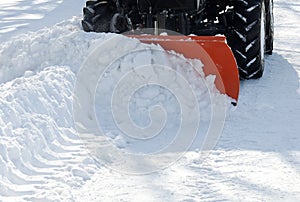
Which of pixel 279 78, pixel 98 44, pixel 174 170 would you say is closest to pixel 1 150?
pixel 174 170

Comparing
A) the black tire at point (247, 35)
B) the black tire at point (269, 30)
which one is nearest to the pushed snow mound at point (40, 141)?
the black tire at point (247, 35)

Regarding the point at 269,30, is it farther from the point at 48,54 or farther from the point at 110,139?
the point at 110,139

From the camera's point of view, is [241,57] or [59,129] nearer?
[59,129]

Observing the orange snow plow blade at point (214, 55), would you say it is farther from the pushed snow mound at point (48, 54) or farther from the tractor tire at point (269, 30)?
the tractor tire at point (269, 30)

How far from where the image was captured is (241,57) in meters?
5.53

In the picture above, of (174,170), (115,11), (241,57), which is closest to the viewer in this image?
(174,170)

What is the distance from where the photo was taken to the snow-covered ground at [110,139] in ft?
10.8

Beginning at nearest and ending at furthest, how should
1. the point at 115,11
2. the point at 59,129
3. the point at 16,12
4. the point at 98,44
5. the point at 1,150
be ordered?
the point at 1,150
the point at 59,129
the point at 98,44
the point at 115,11
the point at 16,12

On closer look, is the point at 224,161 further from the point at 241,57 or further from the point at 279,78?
the point at 279,78

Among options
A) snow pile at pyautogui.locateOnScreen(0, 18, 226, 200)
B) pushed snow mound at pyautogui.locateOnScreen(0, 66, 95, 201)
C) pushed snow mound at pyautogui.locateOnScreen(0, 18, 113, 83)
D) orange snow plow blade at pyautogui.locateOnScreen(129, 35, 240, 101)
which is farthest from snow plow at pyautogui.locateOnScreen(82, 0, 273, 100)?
pushed snow mound at pyautogui.locateOnScreen(0, 66, 95, 201)

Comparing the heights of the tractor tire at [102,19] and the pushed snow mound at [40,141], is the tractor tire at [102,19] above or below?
above

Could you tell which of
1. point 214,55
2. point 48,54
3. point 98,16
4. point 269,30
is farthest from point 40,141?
point 269,30

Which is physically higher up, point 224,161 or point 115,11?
point 115,11

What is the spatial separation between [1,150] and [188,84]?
1.88 m
